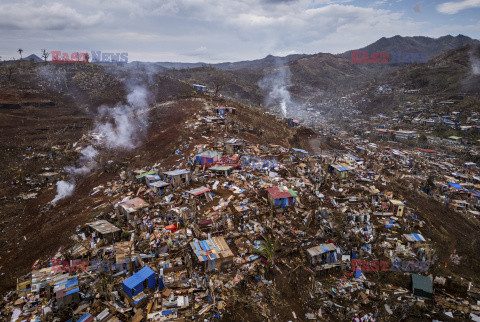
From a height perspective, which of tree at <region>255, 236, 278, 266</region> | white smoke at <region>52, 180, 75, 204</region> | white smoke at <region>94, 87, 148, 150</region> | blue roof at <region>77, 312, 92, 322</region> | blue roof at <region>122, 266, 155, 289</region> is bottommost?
blue roof at <region>77, 312, 92, 322</region>

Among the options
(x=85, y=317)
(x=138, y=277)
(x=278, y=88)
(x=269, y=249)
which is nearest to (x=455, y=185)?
(x=269, y=249)

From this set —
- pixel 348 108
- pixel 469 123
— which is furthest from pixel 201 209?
pixel 348 108

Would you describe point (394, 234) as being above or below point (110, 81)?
below

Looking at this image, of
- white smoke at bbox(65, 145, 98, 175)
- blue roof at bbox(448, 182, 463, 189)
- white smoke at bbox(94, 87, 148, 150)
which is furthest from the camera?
white smoke at bbox(94, 87, 148, 150)

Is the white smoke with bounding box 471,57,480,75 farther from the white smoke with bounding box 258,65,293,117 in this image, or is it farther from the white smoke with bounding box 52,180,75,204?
the white smoke with bounding box 52,180,75,204

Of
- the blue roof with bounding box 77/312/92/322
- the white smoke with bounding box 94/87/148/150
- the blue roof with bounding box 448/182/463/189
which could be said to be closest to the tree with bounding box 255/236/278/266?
the blue roof with bounding box 77/312/92/322

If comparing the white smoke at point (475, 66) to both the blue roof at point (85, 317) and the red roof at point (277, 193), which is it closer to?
the red roof at point (277, 193)

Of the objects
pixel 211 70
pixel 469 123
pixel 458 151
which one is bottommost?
pixel 458 151

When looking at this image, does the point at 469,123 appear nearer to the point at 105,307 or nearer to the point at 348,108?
the point at 348,108
